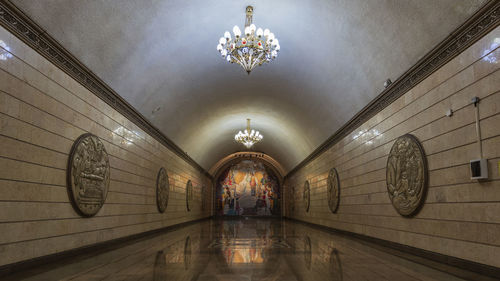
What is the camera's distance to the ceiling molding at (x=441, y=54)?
4773 millimetres

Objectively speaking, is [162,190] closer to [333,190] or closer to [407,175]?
[333,190]

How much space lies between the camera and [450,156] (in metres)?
5.61

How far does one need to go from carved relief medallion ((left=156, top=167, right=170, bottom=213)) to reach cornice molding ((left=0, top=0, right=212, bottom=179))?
3126 mm

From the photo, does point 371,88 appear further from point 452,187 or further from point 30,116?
point 30,116

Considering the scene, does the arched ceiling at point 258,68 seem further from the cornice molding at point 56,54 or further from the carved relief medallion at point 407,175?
the carved relief medallion at point 407,175

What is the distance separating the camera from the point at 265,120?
57.7 feet

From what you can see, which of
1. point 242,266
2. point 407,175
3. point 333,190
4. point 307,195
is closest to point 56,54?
point 242,266

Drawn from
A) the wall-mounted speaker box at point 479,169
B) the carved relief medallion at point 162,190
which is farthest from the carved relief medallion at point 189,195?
the wall-mounted speaker box at point 479,169

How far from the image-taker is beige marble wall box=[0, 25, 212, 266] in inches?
186

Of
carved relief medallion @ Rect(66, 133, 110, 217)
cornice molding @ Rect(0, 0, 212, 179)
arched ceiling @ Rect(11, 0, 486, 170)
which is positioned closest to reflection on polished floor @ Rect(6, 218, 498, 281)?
carved relief medallion @ Rect(66, 133, 110, 217)

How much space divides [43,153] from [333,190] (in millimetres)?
9679

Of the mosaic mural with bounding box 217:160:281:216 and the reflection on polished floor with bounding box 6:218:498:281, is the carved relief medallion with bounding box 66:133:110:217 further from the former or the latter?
the mosaic mural with bounding box 217:160:281:216

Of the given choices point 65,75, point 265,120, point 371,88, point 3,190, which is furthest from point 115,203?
point 265,120

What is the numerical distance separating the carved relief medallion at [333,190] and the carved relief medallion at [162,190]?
237 inches
